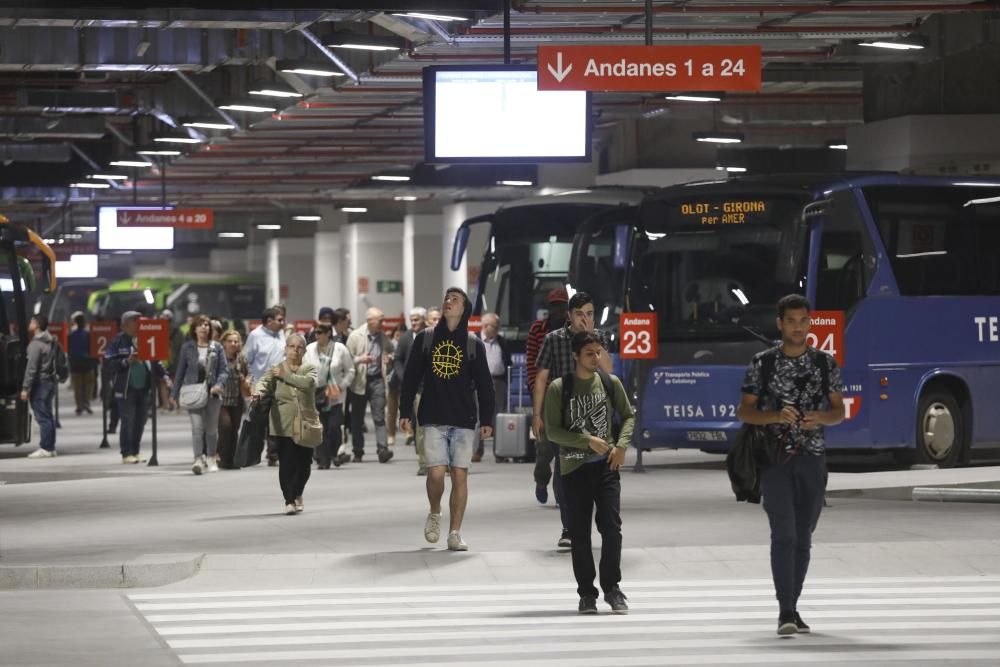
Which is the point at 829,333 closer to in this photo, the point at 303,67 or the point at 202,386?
the point at 303,67

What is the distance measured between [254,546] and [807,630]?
18.6 feet

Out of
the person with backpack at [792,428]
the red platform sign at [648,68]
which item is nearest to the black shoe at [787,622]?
the person with backpack at [792,428]

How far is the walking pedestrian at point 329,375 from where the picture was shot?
2398 centimetres

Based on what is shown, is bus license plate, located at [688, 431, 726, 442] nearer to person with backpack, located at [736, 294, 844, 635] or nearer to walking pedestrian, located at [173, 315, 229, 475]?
walking pedestrian, located at [173, 315, 229, 475]

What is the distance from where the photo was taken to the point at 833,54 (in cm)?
2533

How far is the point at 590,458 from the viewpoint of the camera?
12266mm

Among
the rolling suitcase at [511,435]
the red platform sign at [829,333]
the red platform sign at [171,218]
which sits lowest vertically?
the rolling suitcase at [511,435]

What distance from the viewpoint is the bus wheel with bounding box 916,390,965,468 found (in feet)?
76.1

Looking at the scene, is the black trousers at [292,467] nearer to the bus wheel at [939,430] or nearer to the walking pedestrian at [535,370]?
the walking pedestrian at [535,370]

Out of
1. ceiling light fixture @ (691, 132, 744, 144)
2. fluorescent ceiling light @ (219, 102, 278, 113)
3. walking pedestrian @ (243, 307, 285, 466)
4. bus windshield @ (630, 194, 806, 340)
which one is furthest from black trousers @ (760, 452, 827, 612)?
ceiling light fixture @ (691, 132, 744, 144)

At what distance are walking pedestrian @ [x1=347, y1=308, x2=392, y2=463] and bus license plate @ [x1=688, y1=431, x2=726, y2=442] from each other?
4268mm

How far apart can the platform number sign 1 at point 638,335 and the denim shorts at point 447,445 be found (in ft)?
24.2

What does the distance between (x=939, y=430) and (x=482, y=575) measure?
412 inches

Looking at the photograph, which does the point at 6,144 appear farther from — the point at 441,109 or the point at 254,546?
the point at 254,546
